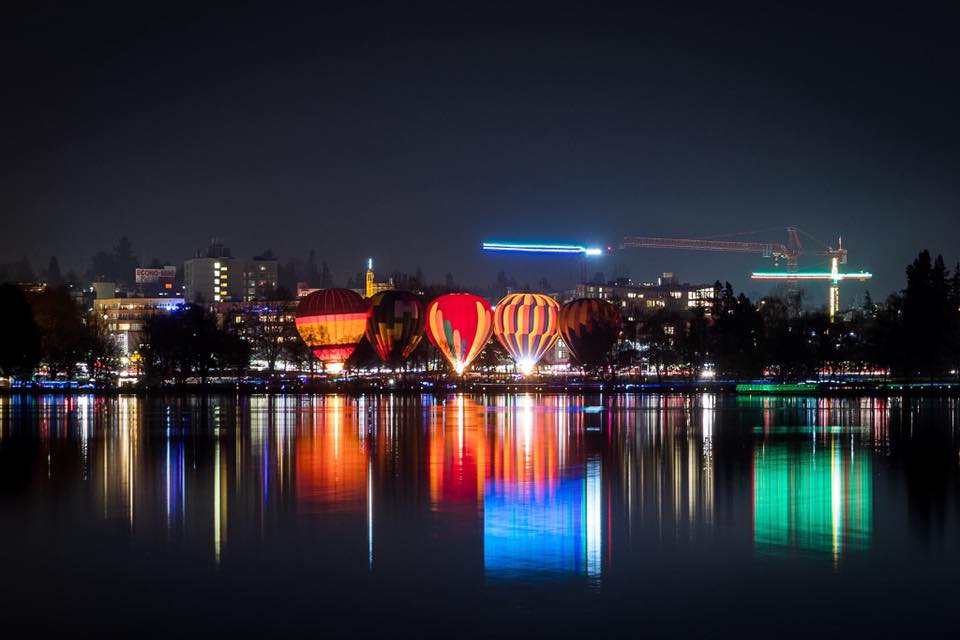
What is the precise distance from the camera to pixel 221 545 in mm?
16422

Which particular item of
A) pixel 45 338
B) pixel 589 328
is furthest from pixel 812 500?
pixel 45 338

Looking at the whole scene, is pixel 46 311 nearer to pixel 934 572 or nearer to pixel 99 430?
pixel 99 430

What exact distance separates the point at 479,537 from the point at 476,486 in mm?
5719

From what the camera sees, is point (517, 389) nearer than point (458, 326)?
Yes

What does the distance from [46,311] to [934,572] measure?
3707 inches

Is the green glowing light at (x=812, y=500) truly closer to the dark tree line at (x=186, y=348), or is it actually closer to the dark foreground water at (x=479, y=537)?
the dark foreground water at (x=479, y=537)

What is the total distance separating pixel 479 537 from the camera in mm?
16875

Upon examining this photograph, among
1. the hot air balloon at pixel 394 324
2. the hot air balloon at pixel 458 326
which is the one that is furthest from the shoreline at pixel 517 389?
the hot air balloon at pixel 394 324

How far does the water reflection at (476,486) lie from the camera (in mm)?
16391

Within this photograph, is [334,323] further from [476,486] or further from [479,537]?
[479,537]

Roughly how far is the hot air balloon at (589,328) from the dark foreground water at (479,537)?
65501mm

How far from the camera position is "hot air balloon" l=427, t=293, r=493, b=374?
93.6m

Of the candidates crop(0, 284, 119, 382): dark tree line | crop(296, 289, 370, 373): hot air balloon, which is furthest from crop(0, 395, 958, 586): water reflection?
crop(296, 289, 370, 373): hot air balloon

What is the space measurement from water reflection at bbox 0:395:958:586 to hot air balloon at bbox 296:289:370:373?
52.6 meters
